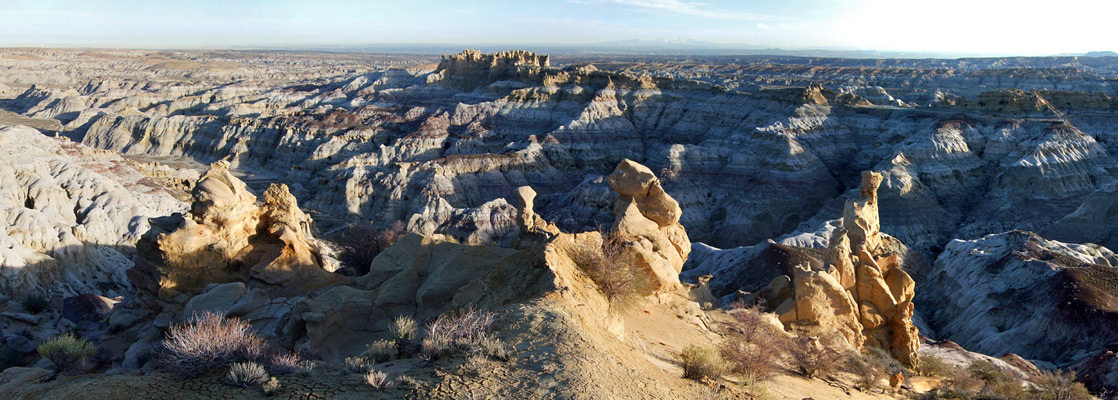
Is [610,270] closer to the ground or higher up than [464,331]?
closer to the ground

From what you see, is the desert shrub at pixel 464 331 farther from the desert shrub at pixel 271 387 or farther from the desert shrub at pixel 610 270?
the desert shrub at pixel 610 270

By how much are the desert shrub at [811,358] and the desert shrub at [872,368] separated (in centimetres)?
55

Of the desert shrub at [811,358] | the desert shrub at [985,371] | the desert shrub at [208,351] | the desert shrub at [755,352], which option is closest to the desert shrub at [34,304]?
the desert shrub at [208,351]

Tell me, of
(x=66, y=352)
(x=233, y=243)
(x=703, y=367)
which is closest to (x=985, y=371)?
(x=703, y=367)

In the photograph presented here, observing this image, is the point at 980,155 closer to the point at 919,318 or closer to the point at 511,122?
the point at 919,318

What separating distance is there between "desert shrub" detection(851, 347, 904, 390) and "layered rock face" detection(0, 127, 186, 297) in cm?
2462

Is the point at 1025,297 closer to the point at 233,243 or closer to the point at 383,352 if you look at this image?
the point at 383,352

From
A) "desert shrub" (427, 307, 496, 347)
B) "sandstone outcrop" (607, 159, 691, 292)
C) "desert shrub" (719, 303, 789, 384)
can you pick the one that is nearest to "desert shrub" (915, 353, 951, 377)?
"desert shrub" (719, 303, 789, 384)

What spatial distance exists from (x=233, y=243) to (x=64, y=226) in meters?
15.6

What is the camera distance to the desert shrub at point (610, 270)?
10.4m

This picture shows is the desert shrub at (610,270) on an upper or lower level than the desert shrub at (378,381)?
lower

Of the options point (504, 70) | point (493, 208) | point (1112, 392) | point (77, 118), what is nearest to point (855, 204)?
point (1112, 392)

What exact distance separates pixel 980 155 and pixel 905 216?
13.8m

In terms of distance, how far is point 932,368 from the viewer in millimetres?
14930
